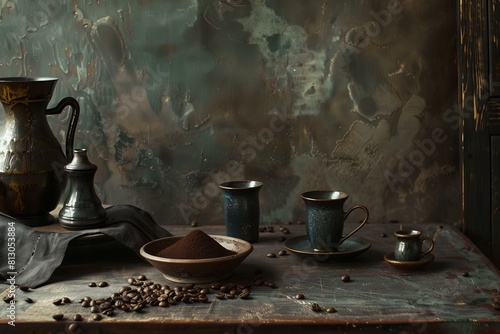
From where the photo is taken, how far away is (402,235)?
1864mm

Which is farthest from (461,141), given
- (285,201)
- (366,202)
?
(285,201)

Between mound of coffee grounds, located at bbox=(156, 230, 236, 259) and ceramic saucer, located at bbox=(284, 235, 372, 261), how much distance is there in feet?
0.82

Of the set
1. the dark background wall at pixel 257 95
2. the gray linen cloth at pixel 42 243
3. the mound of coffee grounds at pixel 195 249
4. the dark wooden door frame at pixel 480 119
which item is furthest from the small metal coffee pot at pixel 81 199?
the dark wooden door frame at pixel 480 119

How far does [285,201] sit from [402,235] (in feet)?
2.17

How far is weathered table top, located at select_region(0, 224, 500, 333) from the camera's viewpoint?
150cm

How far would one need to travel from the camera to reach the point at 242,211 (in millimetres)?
Answer: 2127

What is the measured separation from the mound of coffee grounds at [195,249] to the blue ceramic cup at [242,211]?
30 cm

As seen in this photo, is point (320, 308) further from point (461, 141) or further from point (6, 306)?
point (461, 141)

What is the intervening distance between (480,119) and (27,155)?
56.9 inches

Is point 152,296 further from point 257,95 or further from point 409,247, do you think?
point 257,95

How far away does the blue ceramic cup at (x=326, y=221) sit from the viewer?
76.7 inches

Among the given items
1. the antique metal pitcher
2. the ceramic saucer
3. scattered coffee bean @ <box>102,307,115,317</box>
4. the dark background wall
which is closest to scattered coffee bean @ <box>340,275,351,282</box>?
the ceramic saucer

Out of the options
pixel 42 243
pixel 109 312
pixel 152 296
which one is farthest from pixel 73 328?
pixel 42 243

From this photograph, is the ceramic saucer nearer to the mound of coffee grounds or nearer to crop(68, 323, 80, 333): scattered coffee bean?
the mound of coffee grounds
